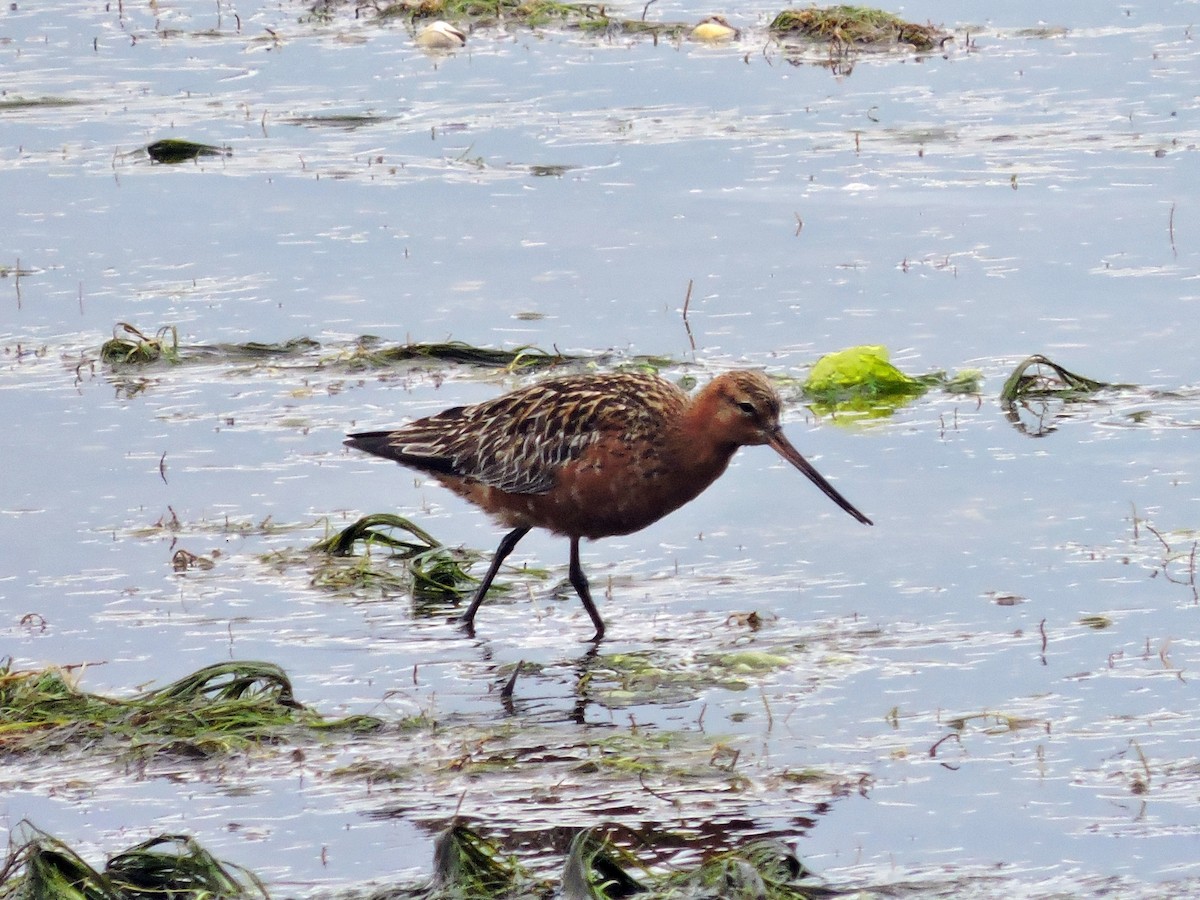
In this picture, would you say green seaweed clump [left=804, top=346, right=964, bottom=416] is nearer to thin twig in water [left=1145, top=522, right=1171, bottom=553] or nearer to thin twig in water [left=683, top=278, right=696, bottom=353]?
thin twig in water [left=683, top=278, right=696, bottom=353]

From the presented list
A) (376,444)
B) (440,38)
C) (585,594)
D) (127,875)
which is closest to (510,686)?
(585,594)

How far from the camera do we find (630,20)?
73.5 ft

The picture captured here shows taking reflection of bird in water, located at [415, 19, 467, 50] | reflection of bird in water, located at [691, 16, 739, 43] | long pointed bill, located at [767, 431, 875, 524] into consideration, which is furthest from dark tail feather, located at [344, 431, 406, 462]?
reflection of bird in water, located at [415, 19, 467, 50]

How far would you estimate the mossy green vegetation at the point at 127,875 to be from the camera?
663 cm

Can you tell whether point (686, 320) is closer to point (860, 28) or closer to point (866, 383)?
point (866, 383)

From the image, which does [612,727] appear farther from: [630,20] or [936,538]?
[630,20]

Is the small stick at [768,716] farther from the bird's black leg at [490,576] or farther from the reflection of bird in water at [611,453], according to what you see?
the bird's black leg at [490,576]

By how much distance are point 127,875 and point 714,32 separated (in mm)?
15860

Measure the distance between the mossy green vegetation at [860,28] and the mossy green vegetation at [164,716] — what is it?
45.2 feet

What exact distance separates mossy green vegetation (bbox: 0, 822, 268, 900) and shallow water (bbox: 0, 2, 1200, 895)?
0.28 metres

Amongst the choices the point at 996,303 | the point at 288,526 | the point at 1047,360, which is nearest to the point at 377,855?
the point at 288,526

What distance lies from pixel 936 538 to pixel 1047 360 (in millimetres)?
2005

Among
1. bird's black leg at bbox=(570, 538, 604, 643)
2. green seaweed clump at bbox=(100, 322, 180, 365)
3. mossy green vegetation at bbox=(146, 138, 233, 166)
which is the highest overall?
mossy green vegetation at bbox=(146, 138, 233, 166)

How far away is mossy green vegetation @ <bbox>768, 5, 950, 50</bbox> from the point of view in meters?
20.8
